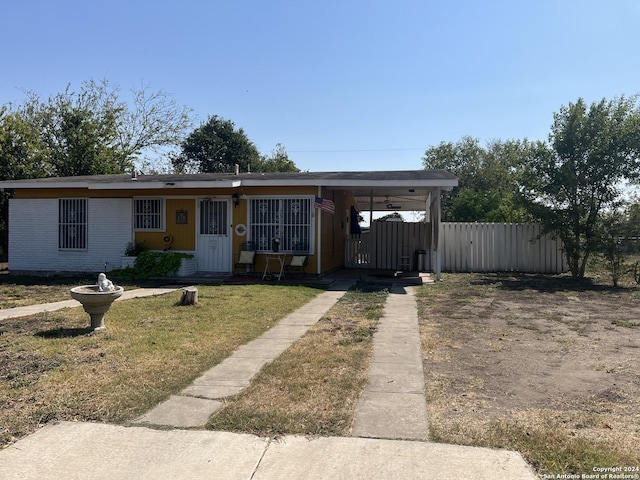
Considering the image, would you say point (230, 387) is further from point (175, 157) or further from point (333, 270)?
point (175, 157)

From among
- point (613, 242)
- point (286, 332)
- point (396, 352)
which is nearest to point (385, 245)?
point (613, 242)

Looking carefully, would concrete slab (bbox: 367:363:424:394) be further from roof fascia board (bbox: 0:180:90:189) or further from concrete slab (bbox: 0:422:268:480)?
roof fascia board (bbox: 0:180:90:189)

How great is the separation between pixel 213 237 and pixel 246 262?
148 cm

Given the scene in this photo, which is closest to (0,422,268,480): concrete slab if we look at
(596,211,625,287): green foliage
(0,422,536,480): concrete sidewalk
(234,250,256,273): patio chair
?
(0,422,536,480): concrete sidewalk

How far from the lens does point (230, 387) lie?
4.48m

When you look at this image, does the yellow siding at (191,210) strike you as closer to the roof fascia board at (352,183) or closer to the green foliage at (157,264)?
the roof fascia board at (352,183)

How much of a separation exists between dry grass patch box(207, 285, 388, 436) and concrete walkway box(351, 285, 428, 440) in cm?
12

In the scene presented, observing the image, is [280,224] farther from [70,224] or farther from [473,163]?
[473,163]

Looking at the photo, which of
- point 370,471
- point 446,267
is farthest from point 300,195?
point 370,471

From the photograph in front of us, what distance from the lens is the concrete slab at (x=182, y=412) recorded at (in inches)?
145

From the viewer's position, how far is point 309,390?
4.34 m

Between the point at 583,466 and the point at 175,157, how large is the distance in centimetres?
4061

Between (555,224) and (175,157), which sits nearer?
Result: (555,224)

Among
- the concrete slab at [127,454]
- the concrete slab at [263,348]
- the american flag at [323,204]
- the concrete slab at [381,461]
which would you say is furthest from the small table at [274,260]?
the concrete slab at [381,461]
